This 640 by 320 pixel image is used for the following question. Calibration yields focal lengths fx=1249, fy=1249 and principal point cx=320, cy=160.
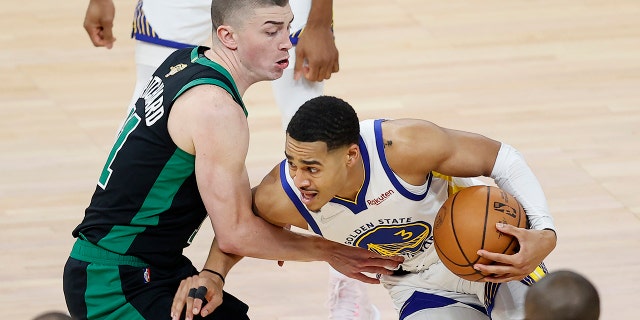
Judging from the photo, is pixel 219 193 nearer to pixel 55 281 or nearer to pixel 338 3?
pixel 55 281

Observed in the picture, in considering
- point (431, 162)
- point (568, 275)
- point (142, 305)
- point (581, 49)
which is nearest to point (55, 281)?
point (142, 305)

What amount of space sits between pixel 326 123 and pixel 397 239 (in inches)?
21.4

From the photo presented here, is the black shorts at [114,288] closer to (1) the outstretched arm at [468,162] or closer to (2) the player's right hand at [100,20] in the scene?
(1) the outstretched arm at [468,162]

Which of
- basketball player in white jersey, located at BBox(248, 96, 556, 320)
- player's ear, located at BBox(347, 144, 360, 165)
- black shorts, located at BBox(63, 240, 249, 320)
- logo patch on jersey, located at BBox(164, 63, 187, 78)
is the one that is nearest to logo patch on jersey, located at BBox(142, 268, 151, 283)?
black shorts, located at BBox(63, 240, 249, 320)

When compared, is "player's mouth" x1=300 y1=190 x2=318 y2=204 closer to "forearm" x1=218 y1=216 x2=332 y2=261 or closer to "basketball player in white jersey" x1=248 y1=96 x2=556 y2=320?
"basketball player in white jersey" x1=248 y1=96 x2=556 y2=320

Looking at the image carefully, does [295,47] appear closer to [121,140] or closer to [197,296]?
[121,140]

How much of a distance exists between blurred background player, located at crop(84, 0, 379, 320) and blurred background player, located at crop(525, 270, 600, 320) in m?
1.55

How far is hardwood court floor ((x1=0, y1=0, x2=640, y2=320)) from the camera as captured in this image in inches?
206

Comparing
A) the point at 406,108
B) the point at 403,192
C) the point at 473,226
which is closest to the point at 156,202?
the point at 403,192

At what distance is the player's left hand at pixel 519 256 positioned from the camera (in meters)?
3.65

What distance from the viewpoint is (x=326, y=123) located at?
12.0 feet

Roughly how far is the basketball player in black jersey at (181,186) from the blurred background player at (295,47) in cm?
73

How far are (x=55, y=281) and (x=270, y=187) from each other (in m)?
1.64

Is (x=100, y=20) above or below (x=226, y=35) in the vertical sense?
below
